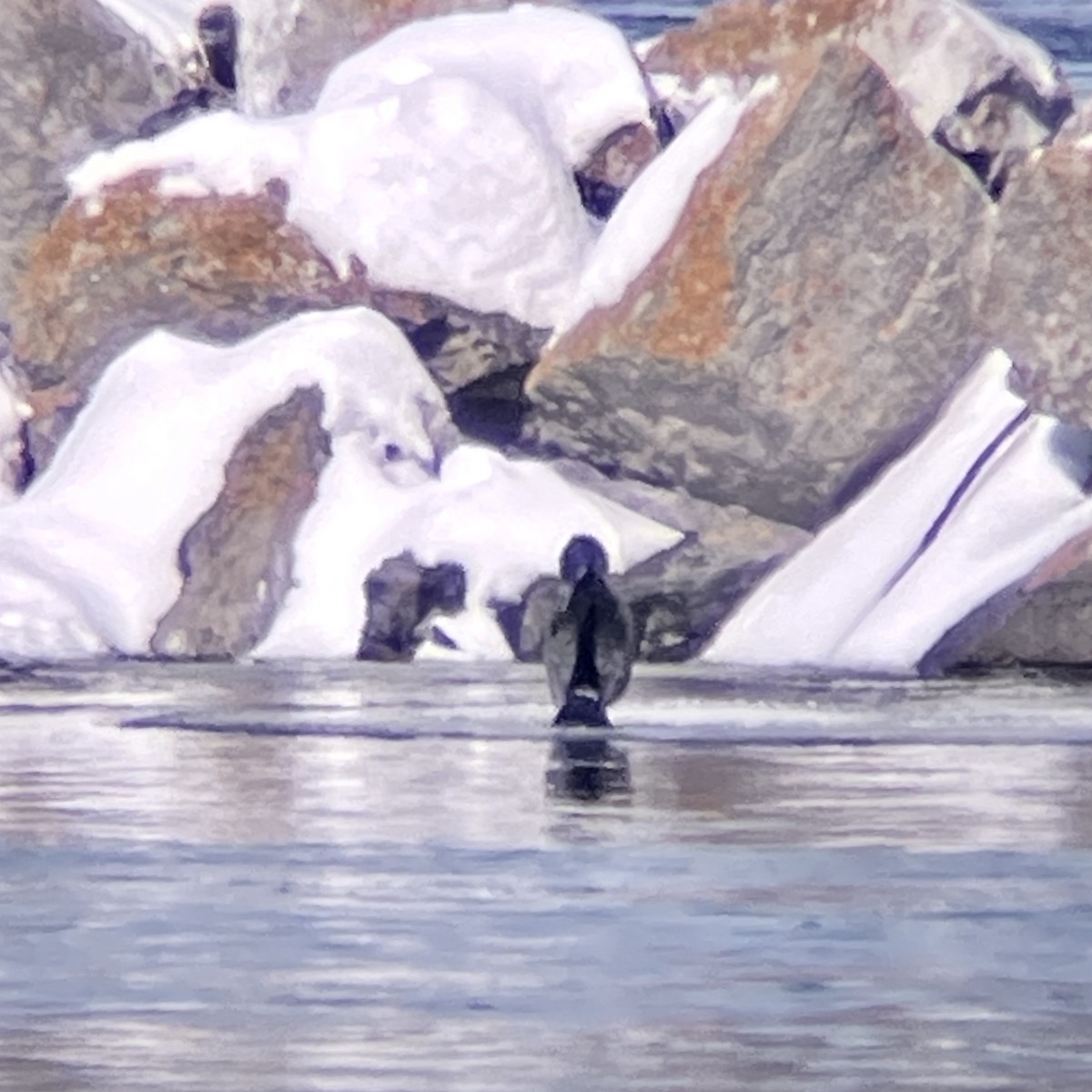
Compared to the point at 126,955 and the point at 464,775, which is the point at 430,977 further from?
the point at 464,775

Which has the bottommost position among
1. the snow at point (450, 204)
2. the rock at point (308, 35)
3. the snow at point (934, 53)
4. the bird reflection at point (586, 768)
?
the rock at point (308, 35)

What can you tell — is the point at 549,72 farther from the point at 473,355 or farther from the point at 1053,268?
the point at 1053,268

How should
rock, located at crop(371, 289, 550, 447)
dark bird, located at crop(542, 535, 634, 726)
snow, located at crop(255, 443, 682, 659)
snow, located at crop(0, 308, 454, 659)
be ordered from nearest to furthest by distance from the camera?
dark bird, located at crop(542, 535, 634, 726) < snow, located at crop(255, 443, 682, 659) < snow, located at crop(0, 308, 454, 659) < rock, located at crop(371, 289, 550, 447)

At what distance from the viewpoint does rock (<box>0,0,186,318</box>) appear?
28766mm

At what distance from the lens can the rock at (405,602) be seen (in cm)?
2369

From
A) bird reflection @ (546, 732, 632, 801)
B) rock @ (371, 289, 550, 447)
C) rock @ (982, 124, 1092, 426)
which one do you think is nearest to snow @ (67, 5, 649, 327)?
rock @ (371, 289, 550, 447)

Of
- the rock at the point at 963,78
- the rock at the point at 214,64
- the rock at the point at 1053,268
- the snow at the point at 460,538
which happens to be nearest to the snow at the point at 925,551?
the rock at the point at 1053,268

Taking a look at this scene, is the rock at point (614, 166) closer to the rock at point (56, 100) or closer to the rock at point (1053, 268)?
the rock at point (1053, 268)

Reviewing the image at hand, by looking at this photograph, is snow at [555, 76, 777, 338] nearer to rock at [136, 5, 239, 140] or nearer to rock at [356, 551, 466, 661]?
rock at [356, 551, 466, 661]

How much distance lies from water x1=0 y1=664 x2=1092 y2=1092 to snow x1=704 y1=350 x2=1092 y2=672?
494cm

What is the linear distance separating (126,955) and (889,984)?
1.82m

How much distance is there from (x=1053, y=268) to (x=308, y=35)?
7.60m

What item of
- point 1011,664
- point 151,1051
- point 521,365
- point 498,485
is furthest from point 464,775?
point 521,365

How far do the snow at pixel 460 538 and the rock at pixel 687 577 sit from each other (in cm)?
12
